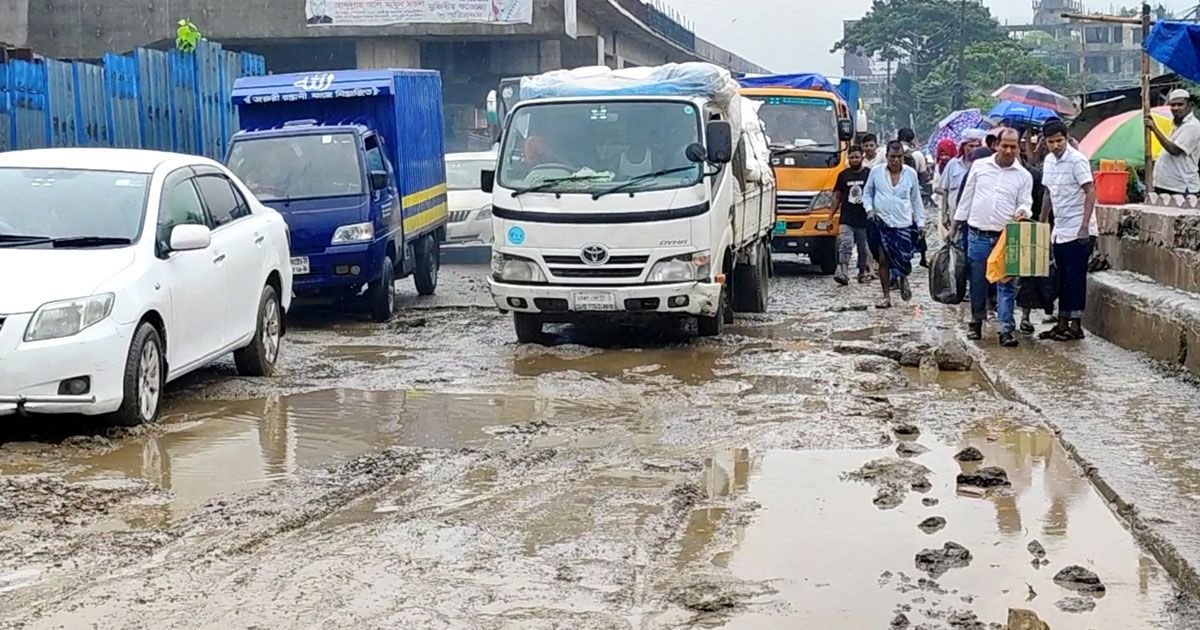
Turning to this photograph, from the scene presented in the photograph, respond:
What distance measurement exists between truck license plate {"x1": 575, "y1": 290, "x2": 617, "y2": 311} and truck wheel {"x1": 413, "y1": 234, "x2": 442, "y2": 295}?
5.29 metres

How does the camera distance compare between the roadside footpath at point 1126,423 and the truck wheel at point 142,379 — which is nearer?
the roadside footpath at point 1126,423

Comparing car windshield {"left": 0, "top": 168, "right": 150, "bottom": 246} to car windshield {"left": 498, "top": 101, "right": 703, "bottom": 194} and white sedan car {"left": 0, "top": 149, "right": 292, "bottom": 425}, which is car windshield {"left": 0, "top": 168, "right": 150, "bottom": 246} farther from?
car windshield {"left": 498, "top": 101, "right": 703, "bottom": 194}

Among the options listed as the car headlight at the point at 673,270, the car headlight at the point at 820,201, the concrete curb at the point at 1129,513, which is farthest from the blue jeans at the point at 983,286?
the car headlight at the point at 820,201

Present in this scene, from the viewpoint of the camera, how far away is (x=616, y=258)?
37.5 feet

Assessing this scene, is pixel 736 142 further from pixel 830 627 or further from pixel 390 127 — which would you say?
pixel 830 627

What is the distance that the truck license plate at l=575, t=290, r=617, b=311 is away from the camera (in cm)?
1142

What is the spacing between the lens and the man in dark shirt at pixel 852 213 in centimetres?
1692

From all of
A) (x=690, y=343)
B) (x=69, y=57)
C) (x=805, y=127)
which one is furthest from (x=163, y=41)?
(x=690, y=343)

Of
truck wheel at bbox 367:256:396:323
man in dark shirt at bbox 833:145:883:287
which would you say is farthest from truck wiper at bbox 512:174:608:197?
man in dark shirt at bbox 833:145:883:287

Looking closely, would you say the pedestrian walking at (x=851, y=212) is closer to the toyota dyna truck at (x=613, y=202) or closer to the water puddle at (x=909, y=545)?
the toyota dyna truck at (x=613, y=202)

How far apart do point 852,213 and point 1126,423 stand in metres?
9.36

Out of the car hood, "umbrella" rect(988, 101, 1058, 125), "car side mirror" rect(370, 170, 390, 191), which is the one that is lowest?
the car hood

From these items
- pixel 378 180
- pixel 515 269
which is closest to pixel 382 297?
pixel 378 180

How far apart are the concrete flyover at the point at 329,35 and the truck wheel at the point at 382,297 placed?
24.7m
